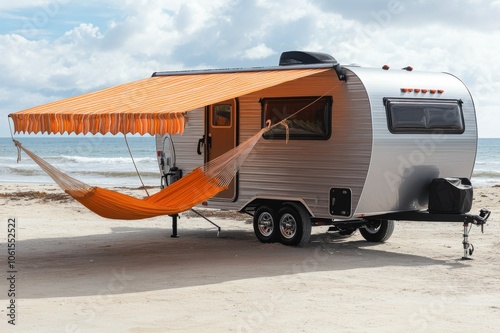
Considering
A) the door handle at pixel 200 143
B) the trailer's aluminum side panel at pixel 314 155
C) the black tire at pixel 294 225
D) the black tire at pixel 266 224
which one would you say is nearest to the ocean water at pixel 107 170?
the door handle at pixel 200 143

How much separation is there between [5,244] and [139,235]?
90.1 inches

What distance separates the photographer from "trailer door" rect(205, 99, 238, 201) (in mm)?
13172

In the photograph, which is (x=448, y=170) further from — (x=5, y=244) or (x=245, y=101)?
(x=5, y=244)

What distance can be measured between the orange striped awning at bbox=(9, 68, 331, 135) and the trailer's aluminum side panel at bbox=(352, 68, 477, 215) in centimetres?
100

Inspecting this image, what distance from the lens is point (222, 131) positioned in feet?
44.0

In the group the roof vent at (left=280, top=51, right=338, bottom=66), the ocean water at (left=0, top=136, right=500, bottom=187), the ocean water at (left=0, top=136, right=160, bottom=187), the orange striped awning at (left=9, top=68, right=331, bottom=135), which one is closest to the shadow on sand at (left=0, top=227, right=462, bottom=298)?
the orange striped awning at (left=9, top=68, right=331, bottom=135)

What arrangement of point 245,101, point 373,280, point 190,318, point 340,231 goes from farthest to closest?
point 340,231, point 245,101, point 373,280, point 190,318

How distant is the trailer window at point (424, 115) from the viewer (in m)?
11.9

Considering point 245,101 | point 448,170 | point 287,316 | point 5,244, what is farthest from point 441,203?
point 5,244

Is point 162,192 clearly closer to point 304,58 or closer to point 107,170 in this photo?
point 304,58

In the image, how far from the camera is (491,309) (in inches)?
344

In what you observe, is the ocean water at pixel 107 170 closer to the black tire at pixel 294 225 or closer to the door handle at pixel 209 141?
the door handle at pixel 209 141

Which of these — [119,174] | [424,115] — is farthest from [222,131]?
[119,174]

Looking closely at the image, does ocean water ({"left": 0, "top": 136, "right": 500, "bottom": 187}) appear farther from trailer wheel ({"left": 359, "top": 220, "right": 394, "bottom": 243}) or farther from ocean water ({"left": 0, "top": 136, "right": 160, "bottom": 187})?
trailer wheel ({"left": 359, "top": 220, "right": 394, "bottom": 243})
